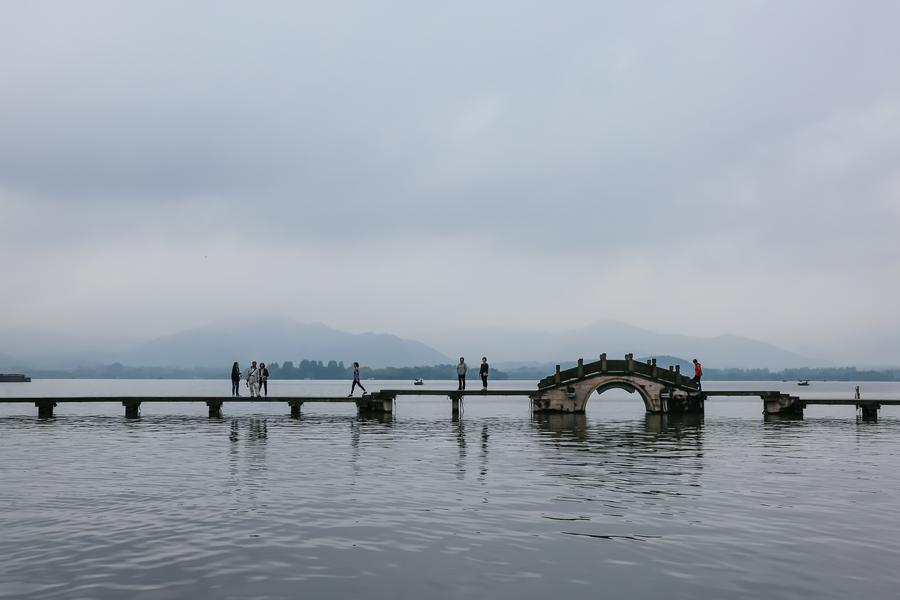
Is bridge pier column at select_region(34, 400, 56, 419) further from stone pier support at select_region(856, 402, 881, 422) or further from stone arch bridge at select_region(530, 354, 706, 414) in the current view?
stone pier support at select_region(856, 402, 881, 422)

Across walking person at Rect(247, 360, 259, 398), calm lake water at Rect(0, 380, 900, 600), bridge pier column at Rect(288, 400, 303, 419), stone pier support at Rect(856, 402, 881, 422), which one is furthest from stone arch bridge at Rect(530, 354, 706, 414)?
calm lake water at Rect(0, 380, 900, 600)

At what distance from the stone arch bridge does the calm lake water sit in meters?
20.5

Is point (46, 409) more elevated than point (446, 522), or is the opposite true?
point (446, 522)

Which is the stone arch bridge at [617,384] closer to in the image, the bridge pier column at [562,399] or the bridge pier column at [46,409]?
the bridge pier column at [562,399]

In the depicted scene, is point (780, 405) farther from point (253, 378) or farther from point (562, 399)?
point (253, 378)

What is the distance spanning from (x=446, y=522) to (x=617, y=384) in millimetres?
39133

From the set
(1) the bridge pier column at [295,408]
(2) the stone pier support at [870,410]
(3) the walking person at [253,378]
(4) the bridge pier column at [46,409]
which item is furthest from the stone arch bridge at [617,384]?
(4) the bridge pier column at [46,409]

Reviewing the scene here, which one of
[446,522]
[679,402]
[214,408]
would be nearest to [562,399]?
[679,402]

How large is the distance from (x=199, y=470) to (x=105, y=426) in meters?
22.8

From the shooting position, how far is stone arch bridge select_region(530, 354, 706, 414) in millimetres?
49406

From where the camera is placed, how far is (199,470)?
21.7 meters

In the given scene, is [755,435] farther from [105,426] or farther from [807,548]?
[105,426]

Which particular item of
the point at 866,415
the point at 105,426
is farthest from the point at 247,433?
the point at 866,415

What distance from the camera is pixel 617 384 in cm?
5147
